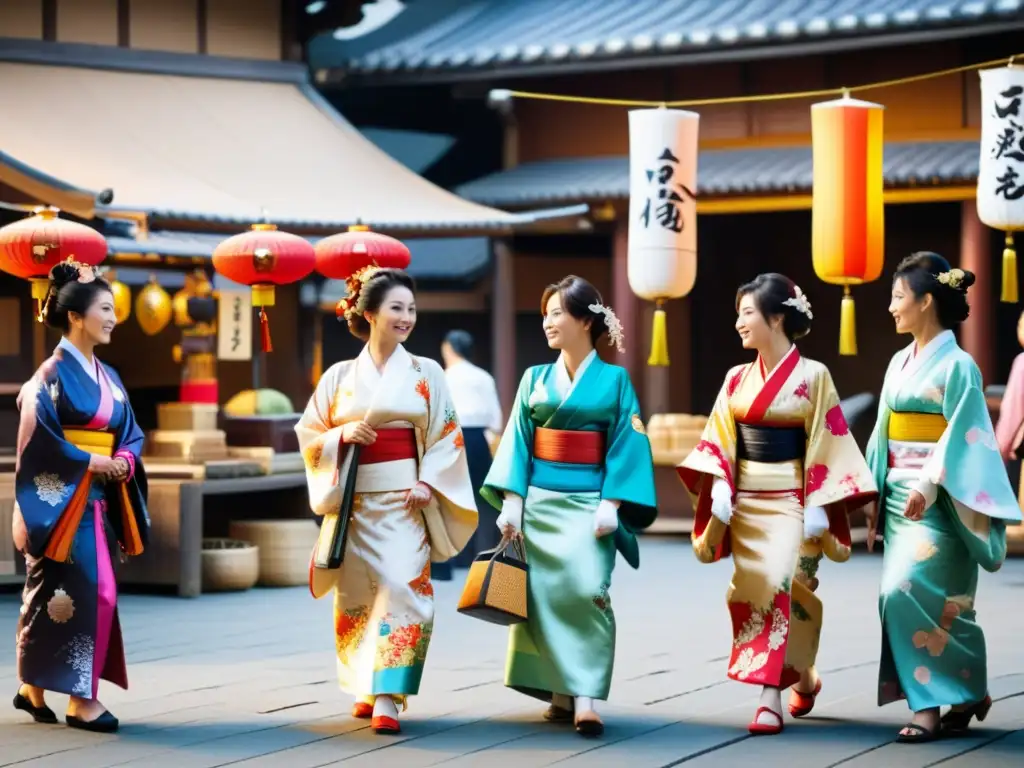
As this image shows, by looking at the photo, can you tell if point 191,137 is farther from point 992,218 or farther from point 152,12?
point 992,218

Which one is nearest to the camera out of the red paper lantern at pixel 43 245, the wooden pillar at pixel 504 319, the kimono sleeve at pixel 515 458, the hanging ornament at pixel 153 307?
the kimono sleeve at pixel 515 458

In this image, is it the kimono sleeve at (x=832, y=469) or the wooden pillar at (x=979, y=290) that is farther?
the wooden pillar at (x=979, y=290)

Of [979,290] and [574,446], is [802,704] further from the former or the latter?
[979,290]

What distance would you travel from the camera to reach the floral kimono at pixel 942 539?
A: 20.6 feet

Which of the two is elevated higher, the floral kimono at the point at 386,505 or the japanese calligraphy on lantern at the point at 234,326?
the japanese calligraphy on lantern at the point at 234,326

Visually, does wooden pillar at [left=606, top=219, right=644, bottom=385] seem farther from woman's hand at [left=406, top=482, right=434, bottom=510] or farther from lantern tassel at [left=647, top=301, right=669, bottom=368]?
woman's hand at [left=406, top=482, right=434, bottom=510]

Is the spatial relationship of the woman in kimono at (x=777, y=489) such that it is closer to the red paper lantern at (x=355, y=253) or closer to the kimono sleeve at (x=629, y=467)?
the kimono sleeve at (x=629, y=467)

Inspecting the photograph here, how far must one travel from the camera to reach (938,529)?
20.8 ft

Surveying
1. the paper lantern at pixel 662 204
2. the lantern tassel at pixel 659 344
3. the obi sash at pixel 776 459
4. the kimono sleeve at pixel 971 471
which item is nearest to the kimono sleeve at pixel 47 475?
the obi sash at pixel 776 459

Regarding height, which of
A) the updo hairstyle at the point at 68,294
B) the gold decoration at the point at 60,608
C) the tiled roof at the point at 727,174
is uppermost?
the tiled roof at the point at 727,174

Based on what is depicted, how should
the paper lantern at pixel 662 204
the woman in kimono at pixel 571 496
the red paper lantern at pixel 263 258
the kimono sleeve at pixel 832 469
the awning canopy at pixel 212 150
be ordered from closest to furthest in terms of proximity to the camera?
the kimono sleeve at pixel 832 469 < the woman in kimono at pixel 571 496 < the red paper lantern at pixel 263 258 < the paper lantern at pixel 662 204 < the awning canopy at pixel 212 150

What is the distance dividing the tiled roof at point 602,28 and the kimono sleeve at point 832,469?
7.64 metres

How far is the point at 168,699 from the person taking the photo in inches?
279

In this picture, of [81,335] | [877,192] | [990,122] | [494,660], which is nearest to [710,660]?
[494,660]
